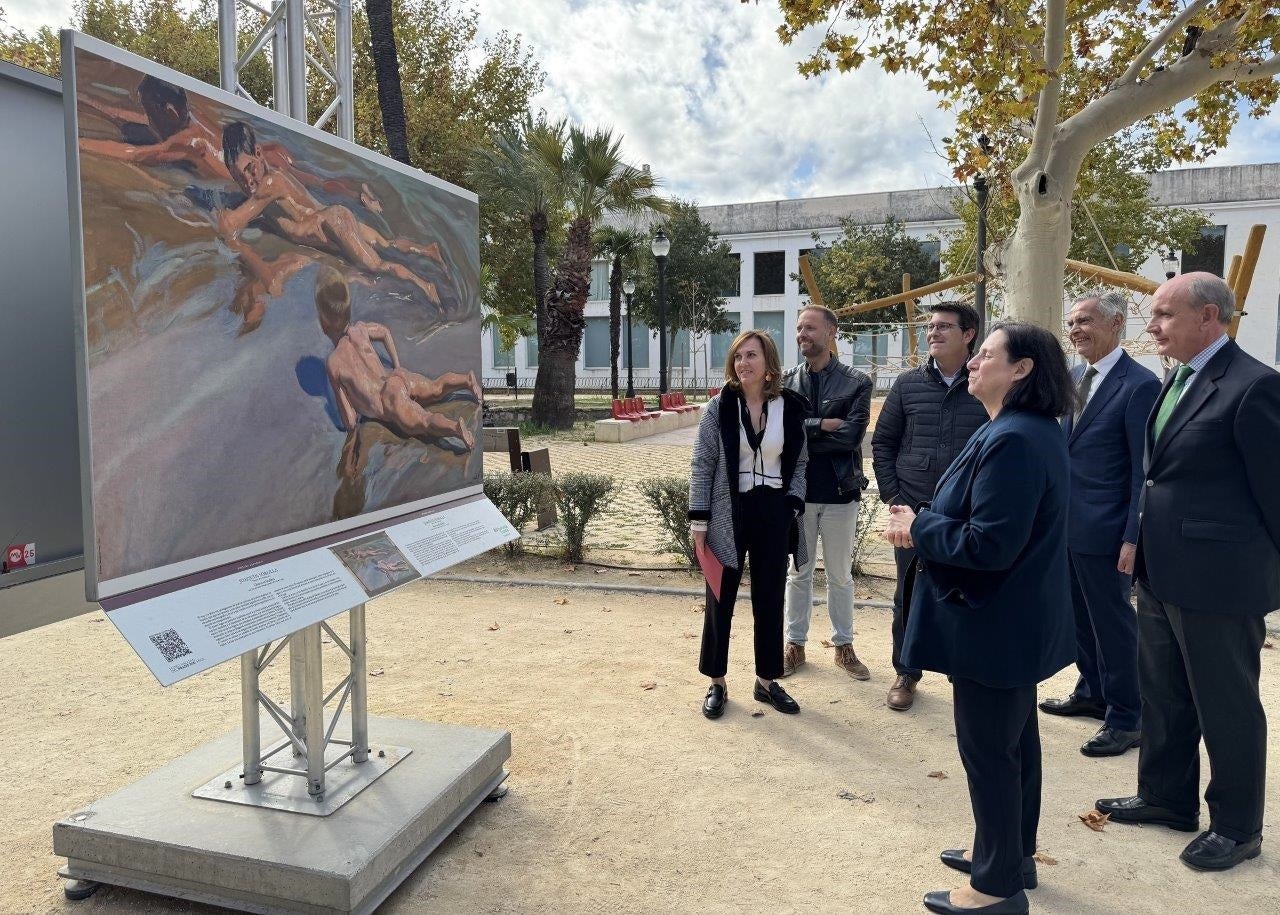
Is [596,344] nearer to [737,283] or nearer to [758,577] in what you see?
[737,283]

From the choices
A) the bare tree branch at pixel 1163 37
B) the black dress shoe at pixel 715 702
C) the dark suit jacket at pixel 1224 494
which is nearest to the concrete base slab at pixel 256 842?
the black dress shoe at pixel 715 702

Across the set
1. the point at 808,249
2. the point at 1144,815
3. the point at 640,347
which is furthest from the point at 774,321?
the point at 1144,815

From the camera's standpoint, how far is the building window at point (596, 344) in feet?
176

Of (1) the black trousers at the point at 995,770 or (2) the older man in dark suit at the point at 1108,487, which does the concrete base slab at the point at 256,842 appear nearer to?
(1) the black trousers at the point at 995,770

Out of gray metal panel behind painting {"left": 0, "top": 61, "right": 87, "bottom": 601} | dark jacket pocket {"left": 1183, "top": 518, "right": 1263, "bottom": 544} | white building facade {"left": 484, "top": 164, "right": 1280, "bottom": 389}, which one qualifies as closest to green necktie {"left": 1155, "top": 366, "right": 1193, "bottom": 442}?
dark jacket pocket {"left": 1183, "top": 518, "right": 1263, "bottom": 544}

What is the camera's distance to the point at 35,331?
278 cm

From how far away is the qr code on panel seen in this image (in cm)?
229

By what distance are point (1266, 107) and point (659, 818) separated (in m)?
10.9

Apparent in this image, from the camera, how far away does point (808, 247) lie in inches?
1922

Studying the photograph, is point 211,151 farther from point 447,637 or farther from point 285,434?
point 447,637

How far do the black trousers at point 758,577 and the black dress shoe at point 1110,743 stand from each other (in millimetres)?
1552

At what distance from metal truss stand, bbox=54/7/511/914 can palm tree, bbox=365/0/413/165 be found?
727cm

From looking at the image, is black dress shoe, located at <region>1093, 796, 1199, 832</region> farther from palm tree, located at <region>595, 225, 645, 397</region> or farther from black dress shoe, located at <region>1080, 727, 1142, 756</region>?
palm tree, located at <region>595, 225, 645, 397</region>

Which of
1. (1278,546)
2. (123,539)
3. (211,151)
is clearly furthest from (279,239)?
(1278,546)
